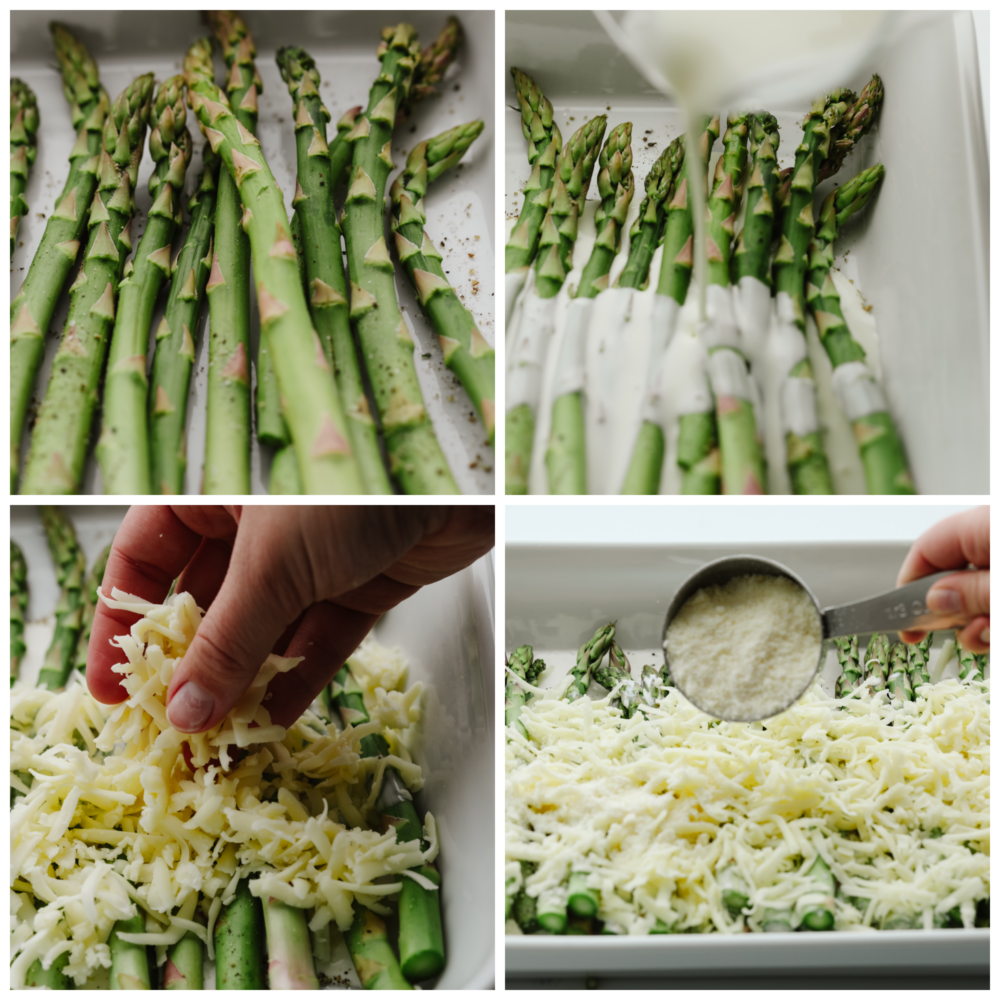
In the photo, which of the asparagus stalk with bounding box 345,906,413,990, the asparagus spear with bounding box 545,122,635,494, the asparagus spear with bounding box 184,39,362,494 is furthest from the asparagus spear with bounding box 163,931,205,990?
the asparagus spear with bounding box 545,122,635,494

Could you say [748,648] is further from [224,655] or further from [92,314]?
[92,314]

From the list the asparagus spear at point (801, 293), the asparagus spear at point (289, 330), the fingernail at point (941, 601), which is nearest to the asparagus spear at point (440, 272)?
the asparagus spear at point (289, 330)

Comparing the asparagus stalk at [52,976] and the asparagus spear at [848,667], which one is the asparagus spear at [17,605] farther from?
the asparagus spear at [848,667]

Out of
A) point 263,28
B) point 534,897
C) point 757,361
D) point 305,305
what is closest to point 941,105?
point 757,361

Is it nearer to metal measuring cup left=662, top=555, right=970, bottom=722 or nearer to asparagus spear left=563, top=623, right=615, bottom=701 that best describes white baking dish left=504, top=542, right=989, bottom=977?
asparagus spear left=563, top=623, right=615, bottom=701

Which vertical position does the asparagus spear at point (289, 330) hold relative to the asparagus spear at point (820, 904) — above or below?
above

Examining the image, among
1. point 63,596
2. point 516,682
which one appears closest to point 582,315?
point 516,682
